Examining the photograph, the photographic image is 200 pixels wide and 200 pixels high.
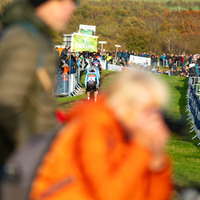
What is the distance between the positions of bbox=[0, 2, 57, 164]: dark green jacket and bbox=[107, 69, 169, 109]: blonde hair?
408mm

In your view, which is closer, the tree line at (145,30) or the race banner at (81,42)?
A: the race banner at (81,42)

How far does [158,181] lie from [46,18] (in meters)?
1.10

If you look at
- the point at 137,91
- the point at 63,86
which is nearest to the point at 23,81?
the point at 137,91

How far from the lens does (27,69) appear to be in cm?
208

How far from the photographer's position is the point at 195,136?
518 inches

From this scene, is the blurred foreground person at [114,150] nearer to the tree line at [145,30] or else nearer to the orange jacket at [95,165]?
the orange jacket at [95,165]

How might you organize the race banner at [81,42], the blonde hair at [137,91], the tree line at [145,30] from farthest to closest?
the tree line at [145,30] < the race banner at [81,42] < the blonde hair at [137,91]

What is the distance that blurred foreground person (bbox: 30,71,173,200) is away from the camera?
1807 millimetres

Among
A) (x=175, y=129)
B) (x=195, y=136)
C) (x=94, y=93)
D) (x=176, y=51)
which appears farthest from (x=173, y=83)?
(x=176, y=51)

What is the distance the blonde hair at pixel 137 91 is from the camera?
1969mm

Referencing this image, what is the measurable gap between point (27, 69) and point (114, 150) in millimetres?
631

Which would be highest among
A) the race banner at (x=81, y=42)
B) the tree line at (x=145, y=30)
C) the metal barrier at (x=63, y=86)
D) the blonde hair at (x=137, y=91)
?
the tree line at (x=145, y=30)

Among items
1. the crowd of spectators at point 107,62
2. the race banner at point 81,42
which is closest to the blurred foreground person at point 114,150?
the crowd of spectators at point 107,62

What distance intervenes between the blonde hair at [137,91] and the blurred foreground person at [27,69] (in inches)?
16.1
